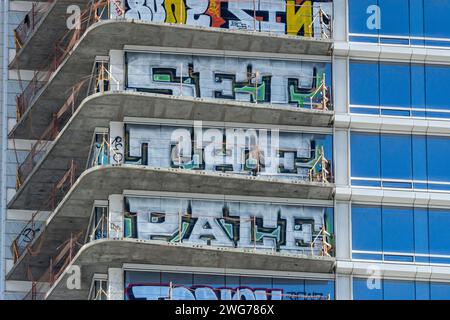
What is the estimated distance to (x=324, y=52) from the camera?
311ft

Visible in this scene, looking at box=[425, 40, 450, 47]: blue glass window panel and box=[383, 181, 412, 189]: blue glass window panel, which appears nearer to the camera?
box=[383, 181, 412, 189]: blue glass window panel

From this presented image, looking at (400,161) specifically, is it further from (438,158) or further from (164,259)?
(164,259)

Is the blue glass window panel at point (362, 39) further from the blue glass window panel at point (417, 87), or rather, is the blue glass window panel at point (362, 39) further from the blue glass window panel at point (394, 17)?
the blue glass window panel at point (417, 87)

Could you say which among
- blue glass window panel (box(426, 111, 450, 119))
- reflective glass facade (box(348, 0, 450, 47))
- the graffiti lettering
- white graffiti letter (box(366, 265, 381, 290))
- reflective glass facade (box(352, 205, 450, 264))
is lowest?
the graffiti lettering

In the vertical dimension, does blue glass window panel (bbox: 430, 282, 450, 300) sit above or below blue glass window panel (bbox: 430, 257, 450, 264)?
below

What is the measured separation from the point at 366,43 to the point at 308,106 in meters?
4.29

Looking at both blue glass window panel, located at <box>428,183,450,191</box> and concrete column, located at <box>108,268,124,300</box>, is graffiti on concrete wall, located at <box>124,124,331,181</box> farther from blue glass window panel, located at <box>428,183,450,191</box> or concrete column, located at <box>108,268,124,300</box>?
concrete column, located at <box>108,268,124,300</box>

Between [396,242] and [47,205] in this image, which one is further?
[47,205]

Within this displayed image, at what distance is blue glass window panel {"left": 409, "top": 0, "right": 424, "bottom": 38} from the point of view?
314 ft

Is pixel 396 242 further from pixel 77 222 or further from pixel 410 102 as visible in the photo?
pixel 77 222

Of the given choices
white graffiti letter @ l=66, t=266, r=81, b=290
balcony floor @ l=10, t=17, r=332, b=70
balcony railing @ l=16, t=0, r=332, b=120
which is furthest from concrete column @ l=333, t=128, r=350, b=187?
white graffiti letter @ l=66, t=266, r=81, b=290

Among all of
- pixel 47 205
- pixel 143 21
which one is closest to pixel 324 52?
pixel 143 21

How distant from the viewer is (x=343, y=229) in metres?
92.4

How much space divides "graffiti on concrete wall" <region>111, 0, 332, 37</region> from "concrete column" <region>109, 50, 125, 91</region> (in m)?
1.86
